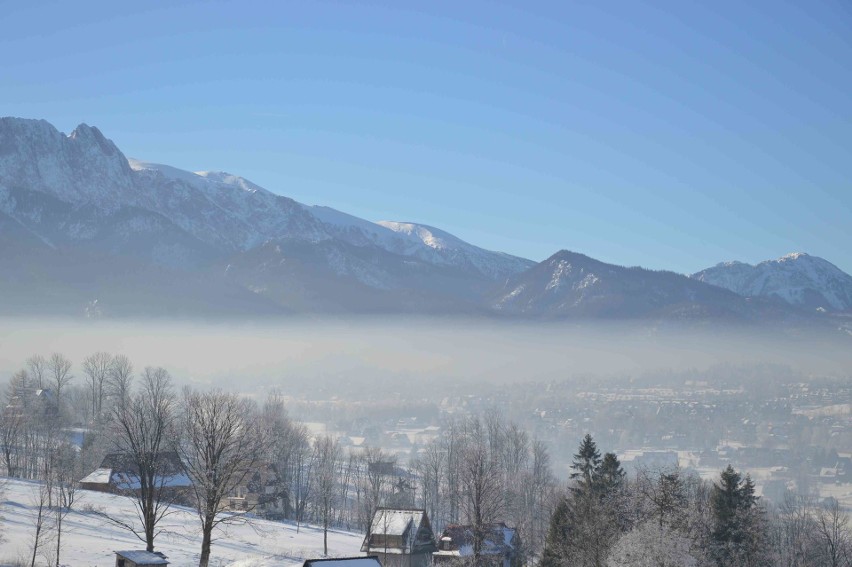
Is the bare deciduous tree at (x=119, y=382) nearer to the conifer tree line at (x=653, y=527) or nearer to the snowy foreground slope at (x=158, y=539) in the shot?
the snowy foreground slope at (x=158, y=539)

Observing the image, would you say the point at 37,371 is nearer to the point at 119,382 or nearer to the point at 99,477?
the point at 119,382

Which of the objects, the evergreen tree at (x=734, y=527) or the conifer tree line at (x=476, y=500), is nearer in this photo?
the conifer tree line at (x=476, y=500)

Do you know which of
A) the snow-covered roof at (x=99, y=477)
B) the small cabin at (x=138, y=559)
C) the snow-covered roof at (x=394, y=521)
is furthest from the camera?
the snow-covered roof at (x=99, y=477)

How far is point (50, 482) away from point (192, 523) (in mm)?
17109

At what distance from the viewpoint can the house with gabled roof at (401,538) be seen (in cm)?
8082

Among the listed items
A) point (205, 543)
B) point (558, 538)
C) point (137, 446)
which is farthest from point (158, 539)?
point (558, 538)

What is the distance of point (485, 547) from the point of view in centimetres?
7256

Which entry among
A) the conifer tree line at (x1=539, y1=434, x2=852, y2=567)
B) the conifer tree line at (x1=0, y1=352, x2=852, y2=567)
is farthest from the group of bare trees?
the conifer tree line at (x1=539, y1=434, x2=852, y2=567)

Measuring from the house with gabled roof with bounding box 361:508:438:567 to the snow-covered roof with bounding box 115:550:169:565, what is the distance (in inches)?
1123

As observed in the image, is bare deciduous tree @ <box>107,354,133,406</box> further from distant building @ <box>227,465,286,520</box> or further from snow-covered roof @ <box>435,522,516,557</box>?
snow-covered roof @ <box>435,522,516,557</box>

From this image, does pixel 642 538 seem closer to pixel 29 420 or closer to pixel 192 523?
pixel 192 523

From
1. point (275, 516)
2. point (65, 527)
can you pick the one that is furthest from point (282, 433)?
point (65, 527)

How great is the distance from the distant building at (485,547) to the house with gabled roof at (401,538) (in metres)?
1.92

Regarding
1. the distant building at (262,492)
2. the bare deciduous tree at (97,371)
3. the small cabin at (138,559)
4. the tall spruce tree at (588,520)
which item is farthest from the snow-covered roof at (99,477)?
the bare deciduous tree at (97,371)
